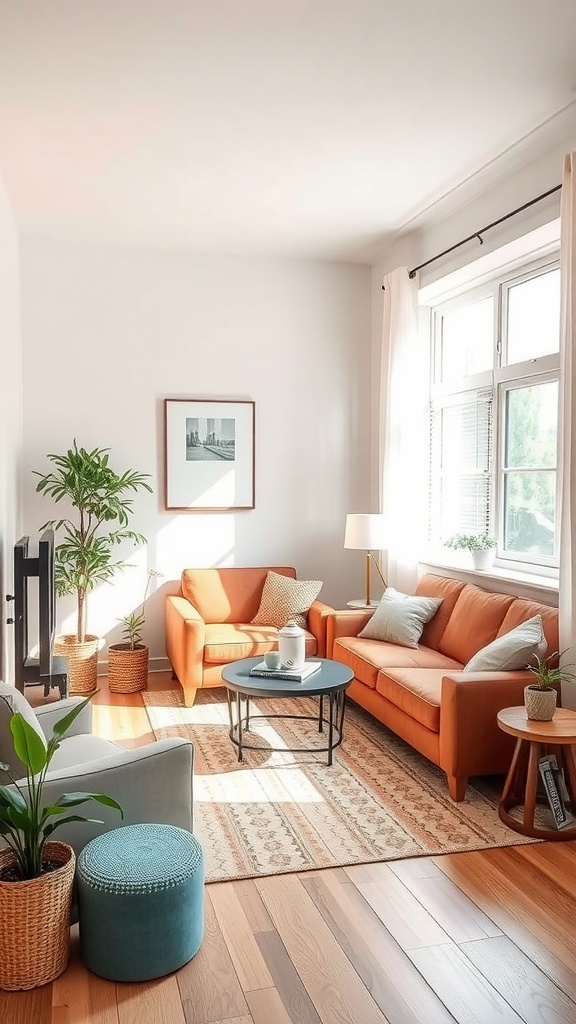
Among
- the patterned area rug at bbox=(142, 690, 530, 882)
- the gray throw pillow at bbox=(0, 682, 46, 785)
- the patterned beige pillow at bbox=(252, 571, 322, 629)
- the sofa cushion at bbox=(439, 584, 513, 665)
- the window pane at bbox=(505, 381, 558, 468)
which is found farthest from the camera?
the patterned beige pillow at bbox=(252, 571, 322, 629)

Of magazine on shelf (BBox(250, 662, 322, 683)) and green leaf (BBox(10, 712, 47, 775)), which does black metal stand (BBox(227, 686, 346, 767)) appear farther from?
green leaf (BBox(10, 712, 47, 775))

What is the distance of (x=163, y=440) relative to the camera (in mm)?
5656

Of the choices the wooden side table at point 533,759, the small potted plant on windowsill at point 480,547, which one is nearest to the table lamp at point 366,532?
the small potted plant on windowsill at point 480,547

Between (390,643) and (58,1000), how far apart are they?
112 inches

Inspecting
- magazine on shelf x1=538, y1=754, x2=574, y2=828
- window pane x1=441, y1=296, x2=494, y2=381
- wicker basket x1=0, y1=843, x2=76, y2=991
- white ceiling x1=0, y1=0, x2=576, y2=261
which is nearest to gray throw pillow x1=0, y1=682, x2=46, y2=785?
wicker basket x1=0, y1=843, x2=76, y2=991

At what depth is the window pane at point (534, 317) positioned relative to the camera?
4.25 metres

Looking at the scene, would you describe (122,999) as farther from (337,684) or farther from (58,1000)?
(337,684)

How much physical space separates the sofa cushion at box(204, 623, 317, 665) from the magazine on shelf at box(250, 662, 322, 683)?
90 centimetres

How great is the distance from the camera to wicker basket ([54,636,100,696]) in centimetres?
510

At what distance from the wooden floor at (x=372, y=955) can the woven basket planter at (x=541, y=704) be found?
49cm

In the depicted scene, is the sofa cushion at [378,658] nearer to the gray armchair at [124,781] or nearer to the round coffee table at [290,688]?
the round coffee table at [290,688]

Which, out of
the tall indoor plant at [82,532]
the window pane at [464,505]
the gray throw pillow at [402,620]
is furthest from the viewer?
the tall indoor plant at [82,532]

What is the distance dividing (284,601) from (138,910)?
10.8 feet

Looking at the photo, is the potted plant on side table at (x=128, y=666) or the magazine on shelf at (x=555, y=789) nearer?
the magazine on shelf at (x=555, y=789)
